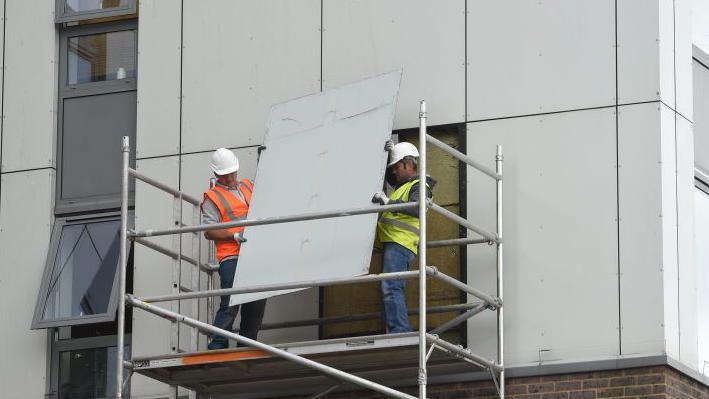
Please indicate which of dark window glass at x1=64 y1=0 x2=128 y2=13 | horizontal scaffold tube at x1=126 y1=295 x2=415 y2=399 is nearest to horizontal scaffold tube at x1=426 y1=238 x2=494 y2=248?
horizontal scaffold tube at x1=126 y1=295 x2=415 y2=399

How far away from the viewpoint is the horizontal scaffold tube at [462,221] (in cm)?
1772

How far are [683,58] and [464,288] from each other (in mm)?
3281

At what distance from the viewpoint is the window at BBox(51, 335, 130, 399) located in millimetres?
20641

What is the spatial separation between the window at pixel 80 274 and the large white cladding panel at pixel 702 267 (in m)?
5.86

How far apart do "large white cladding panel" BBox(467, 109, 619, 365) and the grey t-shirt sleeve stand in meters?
2.38

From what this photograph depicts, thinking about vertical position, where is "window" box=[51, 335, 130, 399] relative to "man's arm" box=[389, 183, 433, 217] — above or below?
below

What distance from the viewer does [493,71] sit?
1941cm

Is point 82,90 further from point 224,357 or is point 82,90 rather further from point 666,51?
point 666,51

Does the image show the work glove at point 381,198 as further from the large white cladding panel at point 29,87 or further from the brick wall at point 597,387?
the large white cladding panel at point 29,87

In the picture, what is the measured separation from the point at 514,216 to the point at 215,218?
9.21 feet

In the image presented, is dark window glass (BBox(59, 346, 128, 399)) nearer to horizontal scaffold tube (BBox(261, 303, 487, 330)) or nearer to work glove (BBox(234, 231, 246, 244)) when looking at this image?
horizontal scaffold tube (BBox(261, 303, 487, 330))

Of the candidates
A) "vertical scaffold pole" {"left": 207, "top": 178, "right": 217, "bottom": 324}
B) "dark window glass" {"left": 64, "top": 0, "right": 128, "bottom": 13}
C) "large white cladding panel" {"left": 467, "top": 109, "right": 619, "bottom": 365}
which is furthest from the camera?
"dark window glass" {"left": 64, "top": 0, "right": 128, "bottom": 13}

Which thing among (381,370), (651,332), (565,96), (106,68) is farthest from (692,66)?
(106,68)

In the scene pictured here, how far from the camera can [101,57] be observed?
71.4 ft
